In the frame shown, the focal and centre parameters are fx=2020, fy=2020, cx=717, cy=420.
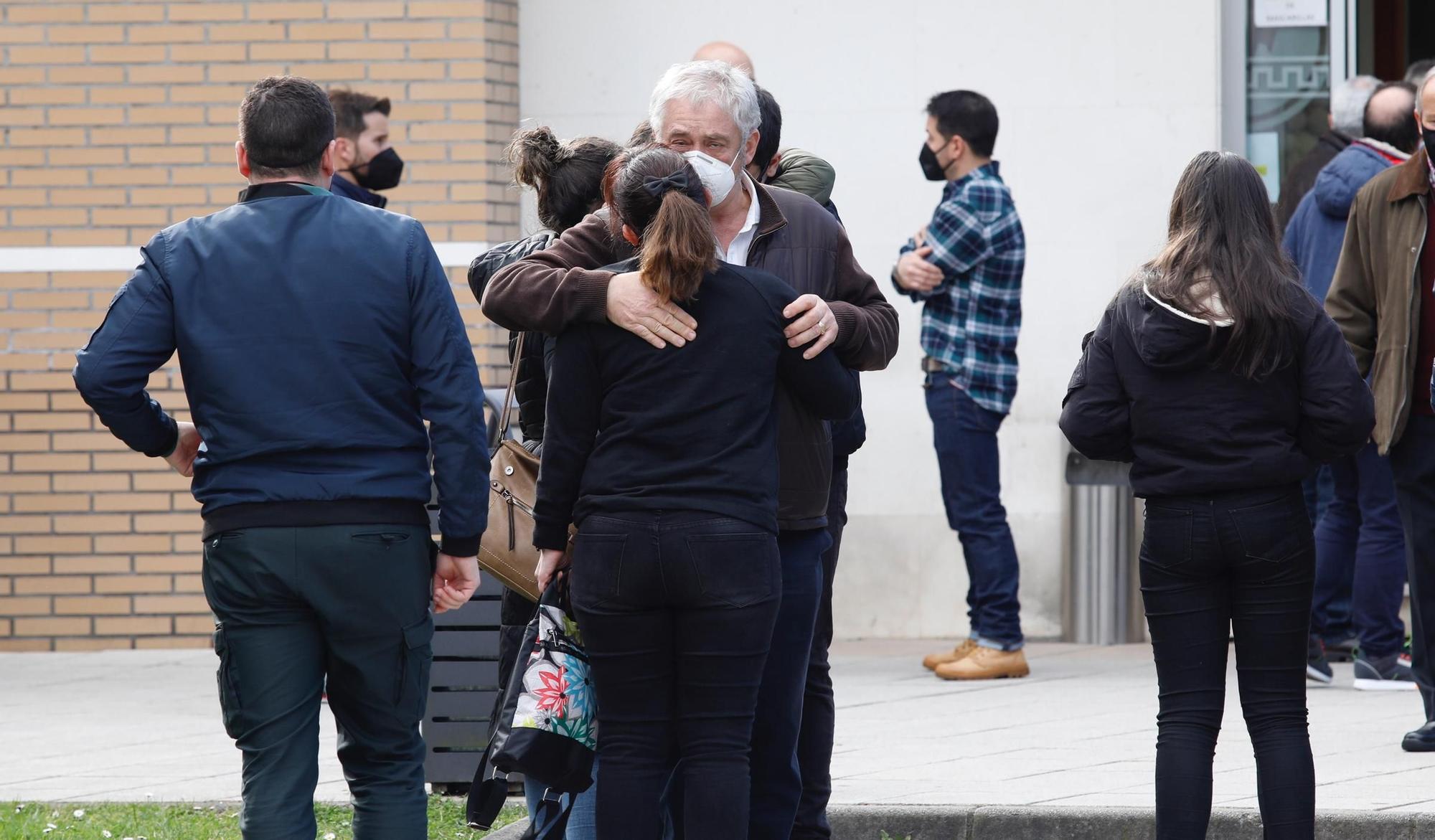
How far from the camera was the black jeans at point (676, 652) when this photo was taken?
3.91 meters

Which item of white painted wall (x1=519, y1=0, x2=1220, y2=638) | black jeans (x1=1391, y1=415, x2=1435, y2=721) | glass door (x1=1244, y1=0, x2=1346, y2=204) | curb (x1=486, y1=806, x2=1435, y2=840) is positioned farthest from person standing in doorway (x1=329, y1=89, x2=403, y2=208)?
glass door (x1=1244, y1=0, x2=1346, y2=204)

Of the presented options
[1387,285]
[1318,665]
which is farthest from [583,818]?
[1318,665]

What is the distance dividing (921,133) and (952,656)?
2.49 m

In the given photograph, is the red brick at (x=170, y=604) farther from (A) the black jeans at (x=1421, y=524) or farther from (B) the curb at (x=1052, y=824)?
(A) the black jeans at (x=1421, y=524)

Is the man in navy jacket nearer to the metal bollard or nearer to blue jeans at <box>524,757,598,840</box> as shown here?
blue jeans at <box>524,757,598,840</box>

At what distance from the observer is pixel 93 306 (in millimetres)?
8945

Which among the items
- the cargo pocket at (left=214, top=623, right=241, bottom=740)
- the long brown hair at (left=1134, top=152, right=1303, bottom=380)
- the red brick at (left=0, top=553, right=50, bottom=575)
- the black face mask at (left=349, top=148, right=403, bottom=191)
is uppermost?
the black face mask at (left=349, top=148, right=403, bottom=191)

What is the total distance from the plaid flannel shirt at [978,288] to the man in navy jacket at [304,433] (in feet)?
12.1

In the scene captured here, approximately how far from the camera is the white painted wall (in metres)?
8.94

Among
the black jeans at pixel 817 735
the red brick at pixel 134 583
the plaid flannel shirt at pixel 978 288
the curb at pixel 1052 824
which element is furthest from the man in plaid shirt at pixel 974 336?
the red brick at pixel 134 583

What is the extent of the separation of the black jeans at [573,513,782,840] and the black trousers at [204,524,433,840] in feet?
1.39

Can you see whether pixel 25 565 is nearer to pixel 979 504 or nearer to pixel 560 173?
pixel 979 504

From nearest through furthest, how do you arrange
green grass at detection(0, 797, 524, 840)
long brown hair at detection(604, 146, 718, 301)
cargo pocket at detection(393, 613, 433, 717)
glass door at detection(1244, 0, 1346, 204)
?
long brown hair at detection(604, 146, 718, 301) < cargo pocket at detection(393, 613, 433, 717) < green grass at detection(0, 797, 524, 840) < glass door at detection(1244, 0, 1346, 204)

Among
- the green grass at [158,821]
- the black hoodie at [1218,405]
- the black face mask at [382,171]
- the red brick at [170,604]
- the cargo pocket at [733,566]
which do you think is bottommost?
the green grass at [158,821]
